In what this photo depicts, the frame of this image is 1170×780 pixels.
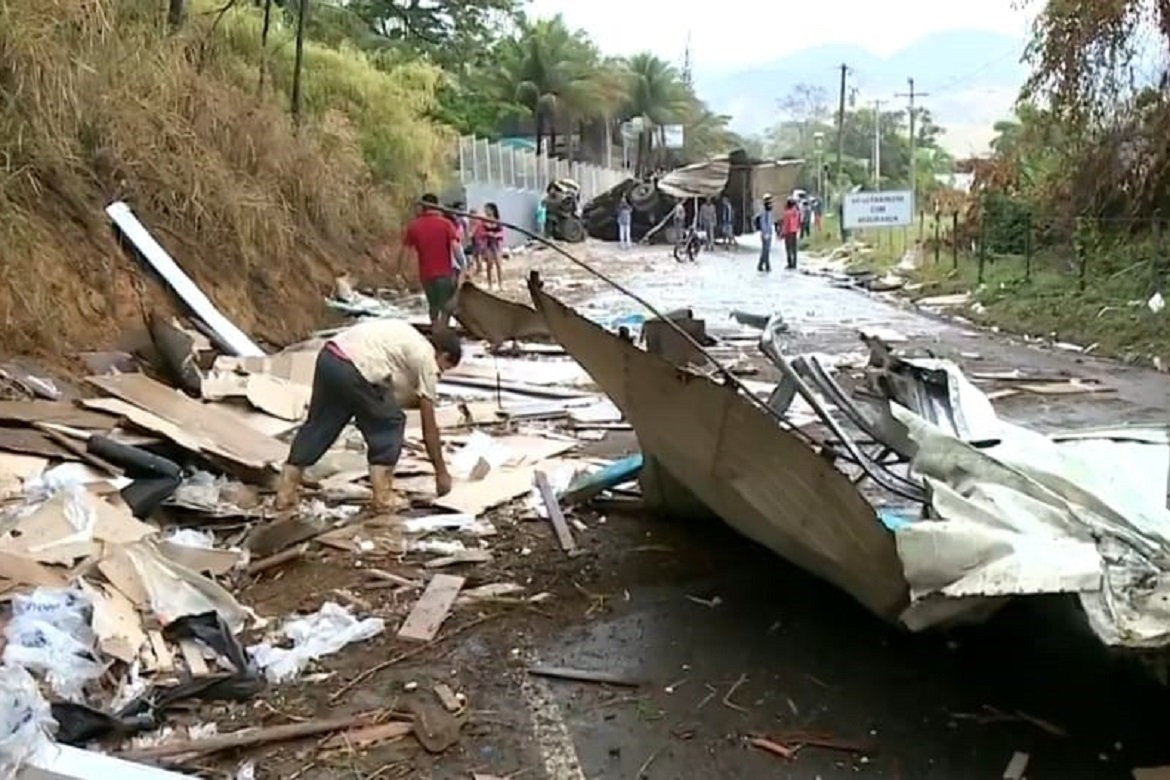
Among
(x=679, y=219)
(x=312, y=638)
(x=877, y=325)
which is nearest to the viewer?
(x=312, y=638)

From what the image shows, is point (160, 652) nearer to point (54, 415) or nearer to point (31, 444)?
point (31, 444)

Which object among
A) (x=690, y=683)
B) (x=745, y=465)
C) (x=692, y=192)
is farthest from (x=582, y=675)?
(x=692, y=192)

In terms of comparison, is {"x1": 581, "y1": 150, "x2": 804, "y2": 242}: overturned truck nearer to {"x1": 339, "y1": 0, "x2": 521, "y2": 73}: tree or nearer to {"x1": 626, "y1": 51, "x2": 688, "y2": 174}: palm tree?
{"x1": 339, "y1": 0, "x2": 521, "y2": 73}: tree

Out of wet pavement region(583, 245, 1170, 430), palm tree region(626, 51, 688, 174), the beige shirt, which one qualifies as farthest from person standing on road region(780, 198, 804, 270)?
palm tree region(626, 51, 688, 174)

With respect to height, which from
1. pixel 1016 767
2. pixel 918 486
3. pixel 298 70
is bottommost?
pixel 1016 767

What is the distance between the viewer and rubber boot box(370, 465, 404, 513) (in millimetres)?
6539

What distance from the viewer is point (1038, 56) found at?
1507 cm

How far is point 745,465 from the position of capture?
4.43m

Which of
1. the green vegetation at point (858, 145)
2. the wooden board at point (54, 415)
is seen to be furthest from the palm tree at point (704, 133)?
the wooden board at point (54, 415)

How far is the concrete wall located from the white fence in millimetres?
159

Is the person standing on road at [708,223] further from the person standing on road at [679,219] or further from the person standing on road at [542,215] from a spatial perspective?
the person standing on road at [542,215]

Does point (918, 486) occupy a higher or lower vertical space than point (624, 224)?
lower

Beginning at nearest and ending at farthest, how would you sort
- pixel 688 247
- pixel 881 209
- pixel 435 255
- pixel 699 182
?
pixel 435 255 → pixel 881 209 → pixel 688 247 → pixel 699 182

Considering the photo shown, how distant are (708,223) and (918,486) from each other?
31123mm
